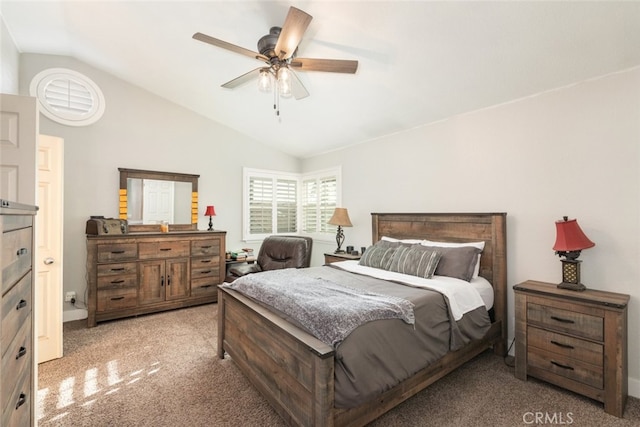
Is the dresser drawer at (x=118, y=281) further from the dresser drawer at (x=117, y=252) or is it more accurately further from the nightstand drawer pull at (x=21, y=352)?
the nightstand drawer pull at (x=21, y=352)

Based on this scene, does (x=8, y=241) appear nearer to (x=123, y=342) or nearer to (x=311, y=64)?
(x=311, y=64)

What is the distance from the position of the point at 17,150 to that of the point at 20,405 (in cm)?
149

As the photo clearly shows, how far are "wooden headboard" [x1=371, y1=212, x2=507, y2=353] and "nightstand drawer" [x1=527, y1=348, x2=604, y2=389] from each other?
18.6 inches

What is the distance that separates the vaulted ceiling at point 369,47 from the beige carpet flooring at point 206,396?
2.57 metres

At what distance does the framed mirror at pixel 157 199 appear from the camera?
4.13 m

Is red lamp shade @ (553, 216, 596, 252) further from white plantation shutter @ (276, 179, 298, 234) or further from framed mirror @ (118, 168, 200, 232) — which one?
framed mirror @ (118, 168, 200, 232)

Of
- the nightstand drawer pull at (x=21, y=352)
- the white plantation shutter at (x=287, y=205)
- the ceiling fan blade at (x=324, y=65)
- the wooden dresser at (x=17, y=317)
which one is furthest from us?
the white plantation shutter at (x=287, y=205)

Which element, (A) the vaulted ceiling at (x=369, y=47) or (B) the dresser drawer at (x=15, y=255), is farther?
(A) the vaulted ceiling at (x=369, y=47)

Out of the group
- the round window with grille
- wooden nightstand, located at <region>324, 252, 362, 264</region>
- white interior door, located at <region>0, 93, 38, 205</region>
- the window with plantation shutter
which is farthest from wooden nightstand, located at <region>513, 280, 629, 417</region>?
the round window with grille

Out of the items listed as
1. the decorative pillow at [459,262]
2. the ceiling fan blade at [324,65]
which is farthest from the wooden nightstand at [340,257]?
the ceiling fan blade at [324,65]

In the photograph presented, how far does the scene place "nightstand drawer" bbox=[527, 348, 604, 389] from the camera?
2.08 metres

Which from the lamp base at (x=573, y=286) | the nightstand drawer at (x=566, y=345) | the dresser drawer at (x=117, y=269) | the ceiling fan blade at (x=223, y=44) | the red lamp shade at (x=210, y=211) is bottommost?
the nightstand drawer at (x=566, y=345)

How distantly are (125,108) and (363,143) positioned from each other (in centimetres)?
345

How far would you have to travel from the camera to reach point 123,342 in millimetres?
3104
